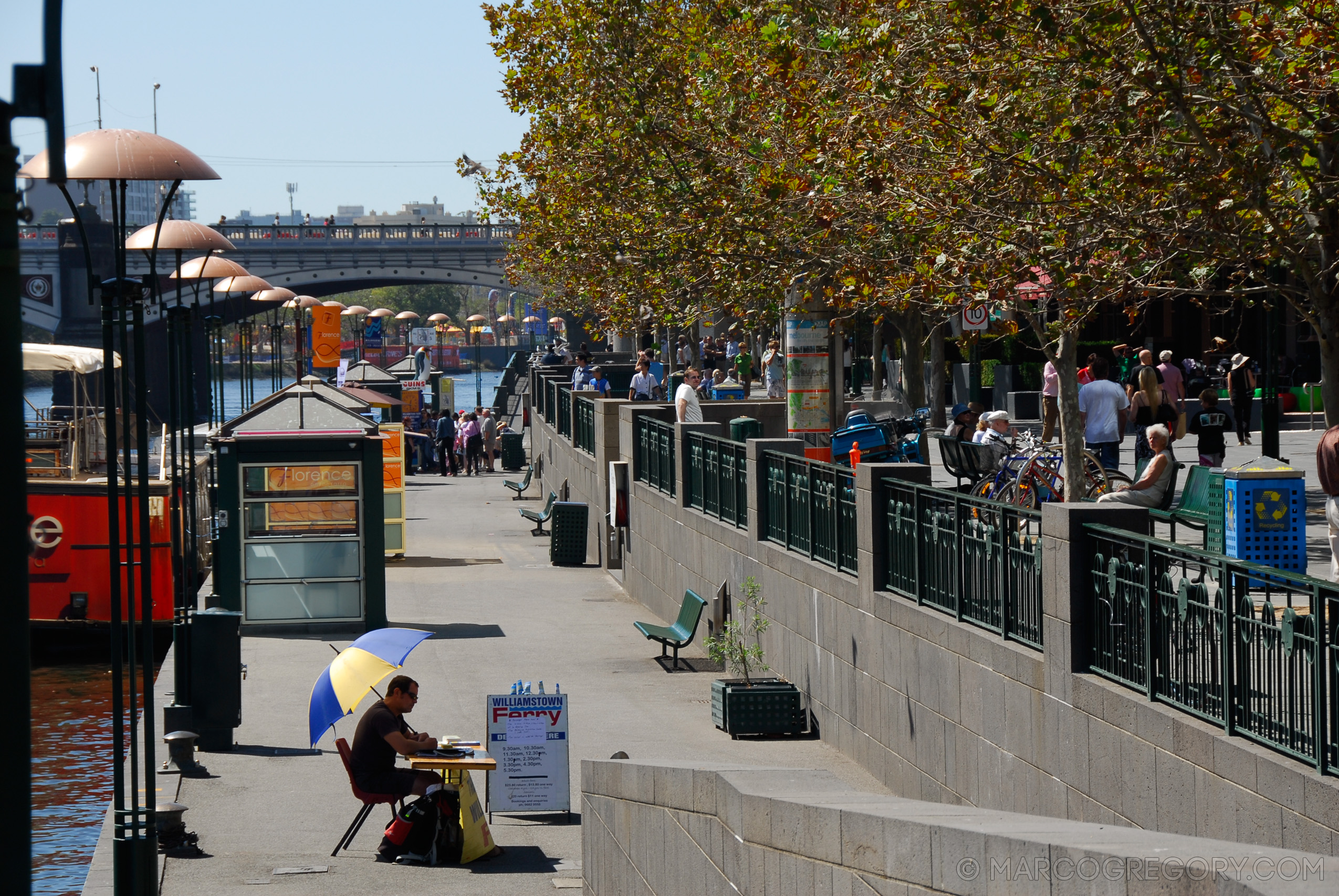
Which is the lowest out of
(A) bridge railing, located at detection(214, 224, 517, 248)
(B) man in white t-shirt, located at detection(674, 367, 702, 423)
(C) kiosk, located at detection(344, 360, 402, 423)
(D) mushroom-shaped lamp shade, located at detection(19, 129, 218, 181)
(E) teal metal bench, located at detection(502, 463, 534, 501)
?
(E) teal metal bench, located at detection(502, 463, 534, 501)

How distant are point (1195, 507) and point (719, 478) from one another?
6.48 metres

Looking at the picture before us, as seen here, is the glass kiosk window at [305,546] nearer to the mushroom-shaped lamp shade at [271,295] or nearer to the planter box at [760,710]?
the planter box at [760,710]

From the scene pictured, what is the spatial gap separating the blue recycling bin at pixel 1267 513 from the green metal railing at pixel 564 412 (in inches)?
841

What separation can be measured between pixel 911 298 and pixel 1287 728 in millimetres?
8553

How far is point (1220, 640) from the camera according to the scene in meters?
7.83

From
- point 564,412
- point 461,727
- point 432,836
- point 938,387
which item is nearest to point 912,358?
point 938,387

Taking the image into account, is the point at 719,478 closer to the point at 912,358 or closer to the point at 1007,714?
the point at 1007,714

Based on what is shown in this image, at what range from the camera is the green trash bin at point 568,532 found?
27.3 meters

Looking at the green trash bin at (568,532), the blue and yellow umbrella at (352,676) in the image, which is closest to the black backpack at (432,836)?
the blue and yellow umbrella at (352,676)

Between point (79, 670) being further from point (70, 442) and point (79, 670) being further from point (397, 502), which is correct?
point (397, 502)

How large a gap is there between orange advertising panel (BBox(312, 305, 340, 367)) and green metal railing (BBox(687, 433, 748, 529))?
25283mm

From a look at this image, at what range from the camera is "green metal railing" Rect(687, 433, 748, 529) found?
59.0 feet

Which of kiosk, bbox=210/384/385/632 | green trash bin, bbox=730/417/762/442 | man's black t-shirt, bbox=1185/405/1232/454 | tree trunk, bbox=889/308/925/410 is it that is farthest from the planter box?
tree trunk, bbox=889/308/925/410

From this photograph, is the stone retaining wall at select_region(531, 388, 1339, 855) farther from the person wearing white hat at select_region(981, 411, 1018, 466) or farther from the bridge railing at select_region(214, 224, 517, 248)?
the bridge railing at select_region(214, 224, 517, 248)
